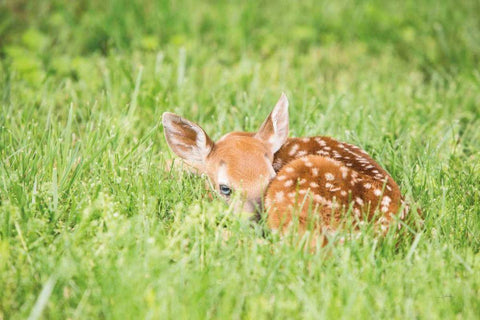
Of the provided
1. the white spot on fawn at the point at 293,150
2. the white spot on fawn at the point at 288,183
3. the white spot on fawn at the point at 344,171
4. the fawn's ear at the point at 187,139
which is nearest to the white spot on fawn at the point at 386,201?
the white spot on fawn at the point at 344,171

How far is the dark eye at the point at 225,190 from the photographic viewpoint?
353cm

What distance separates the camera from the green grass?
261 centimetres

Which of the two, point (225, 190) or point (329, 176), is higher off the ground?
point (329, 176)

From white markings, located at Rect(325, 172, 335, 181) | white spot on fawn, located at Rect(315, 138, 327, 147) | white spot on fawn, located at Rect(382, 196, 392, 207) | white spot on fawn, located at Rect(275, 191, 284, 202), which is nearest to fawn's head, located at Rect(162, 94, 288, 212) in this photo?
white spot on fawn, located at Rect(275, 191, 284, 202)

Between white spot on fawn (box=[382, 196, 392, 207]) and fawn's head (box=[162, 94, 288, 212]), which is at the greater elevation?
white spot on fawn (box=[382, 196, 392, 207])

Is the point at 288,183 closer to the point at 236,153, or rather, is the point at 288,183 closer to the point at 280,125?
the point at 236,153

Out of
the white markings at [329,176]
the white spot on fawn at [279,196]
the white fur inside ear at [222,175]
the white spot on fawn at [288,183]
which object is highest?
the white markings at [329,176]

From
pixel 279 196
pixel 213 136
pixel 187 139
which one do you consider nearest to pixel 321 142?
pixel 279 196

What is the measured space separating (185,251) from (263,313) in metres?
0.64

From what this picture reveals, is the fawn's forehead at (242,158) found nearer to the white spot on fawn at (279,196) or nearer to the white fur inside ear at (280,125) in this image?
the white fur inside ear at (280,125)

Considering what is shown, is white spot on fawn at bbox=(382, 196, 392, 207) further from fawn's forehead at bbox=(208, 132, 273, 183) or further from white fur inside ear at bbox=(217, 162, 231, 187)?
white fur inside ear at bbox=(217, 162, 231, 187)

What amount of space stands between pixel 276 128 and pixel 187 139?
1.90ft

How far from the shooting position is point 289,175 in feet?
11.0

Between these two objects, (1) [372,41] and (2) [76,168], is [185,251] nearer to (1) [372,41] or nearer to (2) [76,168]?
(2) [76,168]
